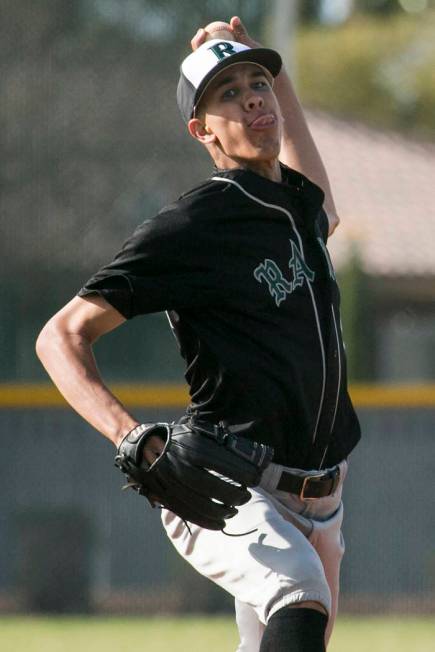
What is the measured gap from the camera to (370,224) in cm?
2320

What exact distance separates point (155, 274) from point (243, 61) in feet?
2.00

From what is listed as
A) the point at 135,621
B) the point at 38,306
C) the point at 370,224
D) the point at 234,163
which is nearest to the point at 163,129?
the point at 38,306

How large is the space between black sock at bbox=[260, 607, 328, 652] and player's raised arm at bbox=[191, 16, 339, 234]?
121 centimetres

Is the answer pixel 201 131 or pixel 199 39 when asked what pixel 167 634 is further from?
pixel 201 131

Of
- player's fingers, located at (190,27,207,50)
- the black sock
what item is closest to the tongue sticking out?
player's fingers, located at (190,27,207,50)

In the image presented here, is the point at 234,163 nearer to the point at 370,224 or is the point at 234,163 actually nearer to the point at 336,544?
the point at 336,544

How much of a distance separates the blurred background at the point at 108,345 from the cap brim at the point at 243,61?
Answer: 5.90m

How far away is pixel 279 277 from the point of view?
11.7 ft

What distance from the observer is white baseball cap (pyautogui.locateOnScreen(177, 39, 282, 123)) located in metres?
3.69

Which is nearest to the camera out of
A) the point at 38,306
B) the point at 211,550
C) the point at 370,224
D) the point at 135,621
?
the point at 211,550

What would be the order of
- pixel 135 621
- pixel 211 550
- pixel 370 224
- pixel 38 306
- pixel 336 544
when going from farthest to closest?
pixel 370 224 → pixel 38 306 → pixel 135 621 → pixel 336 544 → pixel 211 550

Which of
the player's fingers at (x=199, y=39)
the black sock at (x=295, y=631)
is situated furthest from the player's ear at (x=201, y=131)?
the black sock at (x=295, y=631)

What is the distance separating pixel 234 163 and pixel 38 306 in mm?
6916

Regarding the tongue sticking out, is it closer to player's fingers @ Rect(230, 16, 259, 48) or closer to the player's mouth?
the player's mouth
